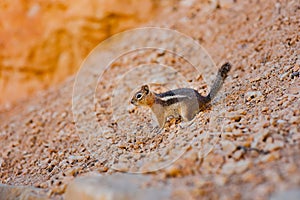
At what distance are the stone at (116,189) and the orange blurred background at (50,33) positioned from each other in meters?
4.96

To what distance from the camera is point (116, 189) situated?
296 centimetres

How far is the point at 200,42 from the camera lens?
255 inches

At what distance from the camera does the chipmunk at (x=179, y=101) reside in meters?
4.37

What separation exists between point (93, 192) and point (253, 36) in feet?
12.3

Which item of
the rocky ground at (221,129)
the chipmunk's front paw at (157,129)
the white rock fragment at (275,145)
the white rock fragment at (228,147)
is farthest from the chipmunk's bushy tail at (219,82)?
the white rock fragment at (275,145)

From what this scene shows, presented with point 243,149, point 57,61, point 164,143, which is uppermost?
point 57,61

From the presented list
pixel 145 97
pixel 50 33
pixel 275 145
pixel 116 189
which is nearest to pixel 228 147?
pixel 275 145

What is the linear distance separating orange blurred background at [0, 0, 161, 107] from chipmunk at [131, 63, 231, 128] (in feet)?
11.2

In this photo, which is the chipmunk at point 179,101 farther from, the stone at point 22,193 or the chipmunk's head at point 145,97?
the stone at point 22,193

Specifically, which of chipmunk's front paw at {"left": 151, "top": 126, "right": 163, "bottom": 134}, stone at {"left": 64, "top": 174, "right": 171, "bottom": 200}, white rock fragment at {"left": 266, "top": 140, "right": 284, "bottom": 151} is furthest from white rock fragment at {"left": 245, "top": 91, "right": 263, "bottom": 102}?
stone at {"left": 64, "top": 174, "right": 171, "bottom": 200}

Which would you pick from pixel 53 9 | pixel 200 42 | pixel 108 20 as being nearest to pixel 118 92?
pixel 200 42

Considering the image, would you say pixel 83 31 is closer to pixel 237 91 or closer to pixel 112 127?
pixel 112 127

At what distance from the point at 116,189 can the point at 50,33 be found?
5775 mm

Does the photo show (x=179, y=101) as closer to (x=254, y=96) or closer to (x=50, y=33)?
(x=254, y=96)
